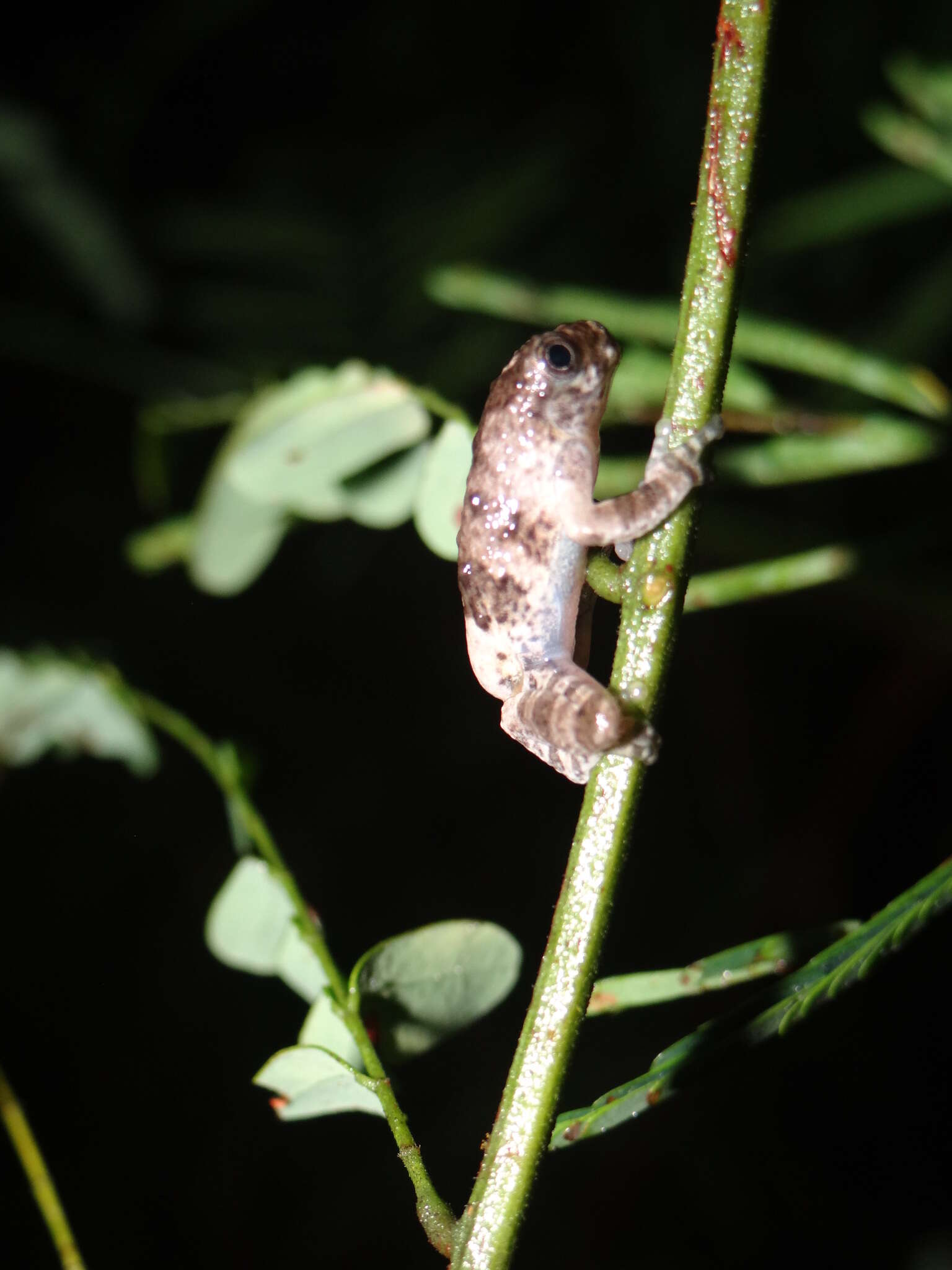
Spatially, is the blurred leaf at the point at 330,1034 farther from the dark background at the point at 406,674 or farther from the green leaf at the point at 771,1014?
the dark background at the point at 406,674

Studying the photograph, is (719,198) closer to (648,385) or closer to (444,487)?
(444,487)

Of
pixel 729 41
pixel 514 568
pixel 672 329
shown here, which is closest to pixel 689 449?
pixel 729 41

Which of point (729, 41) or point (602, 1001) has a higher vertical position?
point (729, 41)

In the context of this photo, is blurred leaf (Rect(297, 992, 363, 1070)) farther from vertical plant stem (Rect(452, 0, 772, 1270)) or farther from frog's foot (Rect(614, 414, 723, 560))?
frog's foot (Rect(614, 414, 723, 560))


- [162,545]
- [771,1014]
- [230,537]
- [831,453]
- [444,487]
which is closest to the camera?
[771,1014]

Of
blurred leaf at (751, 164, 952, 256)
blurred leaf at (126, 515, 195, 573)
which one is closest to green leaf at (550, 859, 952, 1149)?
→ blurred leaf at (126, 515, 195, 573)

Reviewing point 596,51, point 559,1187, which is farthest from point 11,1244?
point 596,51

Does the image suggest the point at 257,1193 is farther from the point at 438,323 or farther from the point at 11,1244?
the point at 438,323

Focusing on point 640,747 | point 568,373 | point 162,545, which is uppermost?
point 162,545
